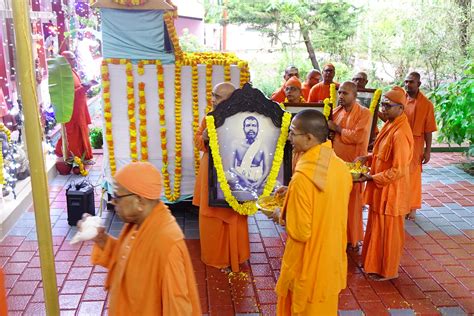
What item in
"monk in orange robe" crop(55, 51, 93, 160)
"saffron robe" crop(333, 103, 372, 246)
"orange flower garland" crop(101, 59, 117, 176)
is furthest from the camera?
"monk in orange robe" crop(55, 51, 93, 160)

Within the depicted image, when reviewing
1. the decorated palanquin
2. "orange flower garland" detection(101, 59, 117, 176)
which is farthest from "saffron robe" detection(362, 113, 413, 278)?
"orange flower garland" detection(101, 59, 117, 176)

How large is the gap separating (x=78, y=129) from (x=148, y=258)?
252 inches

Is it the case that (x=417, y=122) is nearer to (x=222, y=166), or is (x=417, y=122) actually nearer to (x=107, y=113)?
(x=222, y=166)

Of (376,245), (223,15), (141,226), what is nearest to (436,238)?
(376,245)

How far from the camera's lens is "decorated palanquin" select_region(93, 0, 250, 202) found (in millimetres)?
5988

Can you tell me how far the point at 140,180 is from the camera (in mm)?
2445

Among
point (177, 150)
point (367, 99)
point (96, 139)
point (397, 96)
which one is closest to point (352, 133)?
point (397, 96)

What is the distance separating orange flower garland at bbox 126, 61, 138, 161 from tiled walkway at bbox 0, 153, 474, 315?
95cm

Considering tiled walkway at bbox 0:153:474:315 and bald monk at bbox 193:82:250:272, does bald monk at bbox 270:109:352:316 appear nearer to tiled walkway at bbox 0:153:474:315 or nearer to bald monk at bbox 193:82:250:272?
tiled walkway at bbox 0:153:474:315

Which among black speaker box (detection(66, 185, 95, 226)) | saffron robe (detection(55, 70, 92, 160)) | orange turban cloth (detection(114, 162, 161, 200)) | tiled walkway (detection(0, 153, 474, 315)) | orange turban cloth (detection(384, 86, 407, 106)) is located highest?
orange turban cloth (detection(384, 86, 407, 106))

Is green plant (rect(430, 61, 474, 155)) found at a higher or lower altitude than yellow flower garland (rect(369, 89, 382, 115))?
lower

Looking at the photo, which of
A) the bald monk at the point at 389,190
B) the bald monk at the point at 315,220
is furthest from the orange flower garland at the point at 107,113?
the bald monk at the point at 315,220

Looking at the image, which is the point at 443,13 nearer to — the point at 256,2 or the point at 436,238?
the point at 256,2

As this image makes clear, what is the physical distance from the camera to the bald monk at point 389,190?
4.47 metres
